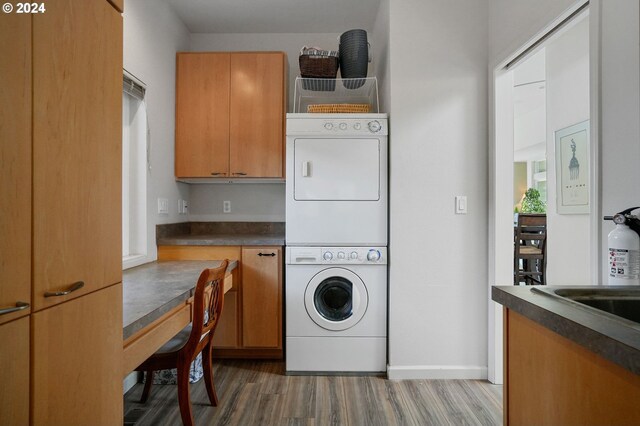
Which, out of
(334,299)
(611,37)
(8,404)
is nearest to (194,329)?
(8,404)

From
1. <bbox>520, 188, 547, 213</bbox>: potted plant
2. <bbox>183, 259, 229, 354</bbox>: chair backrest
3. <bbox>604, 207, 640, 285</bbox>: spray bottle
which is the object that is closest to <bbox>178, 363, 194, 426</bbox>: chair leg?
<bbox>183, 259, 229, 354</bbox>: chair backrest

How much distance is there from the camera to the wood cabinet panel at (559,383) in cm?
58

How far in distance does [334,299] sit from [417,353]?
66 centimetres

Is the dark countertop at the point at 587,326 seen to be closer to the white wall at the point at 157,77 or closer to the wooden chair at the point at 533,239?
the white wall at the point at 157,77

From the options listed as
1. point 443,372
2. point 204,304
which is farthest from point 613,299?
point 443,372

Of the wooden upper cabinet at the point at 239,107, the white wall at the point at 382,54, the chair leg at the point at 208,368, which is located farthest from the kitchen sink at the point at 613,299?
the wooden upper cabinet at the point at 239,107

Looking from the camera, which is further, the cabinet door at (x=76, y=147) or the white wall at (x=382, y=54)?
the white wall at (x=382, y=54)

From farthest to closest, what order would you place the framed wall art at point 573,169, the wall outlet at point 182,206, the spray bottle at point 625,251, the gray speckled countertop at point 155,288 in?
the wall outlet at point 182,206 → the framed wall art at point 573,169 → the gray speckled countertop at point 155,288 → the spray bottle at point 625,251

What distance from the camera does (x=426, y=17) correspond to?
232cm

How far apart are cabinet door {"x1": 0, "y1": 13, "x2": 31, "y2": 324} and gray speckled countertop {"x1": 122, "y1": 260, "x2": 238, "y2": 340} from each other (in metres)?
0.46

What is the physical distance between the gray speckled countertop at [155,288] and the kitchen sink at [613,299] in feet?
4.10

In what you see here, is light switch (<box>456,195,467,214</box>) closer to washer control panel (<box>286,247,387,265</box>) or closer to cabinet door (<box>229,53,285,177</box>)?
washer control panel (<box>286,247,387,265</box>)

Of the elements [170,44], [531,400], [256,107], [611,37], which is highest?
[170,44]

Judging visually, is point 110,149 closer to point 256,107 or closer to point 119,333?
point 119,333
